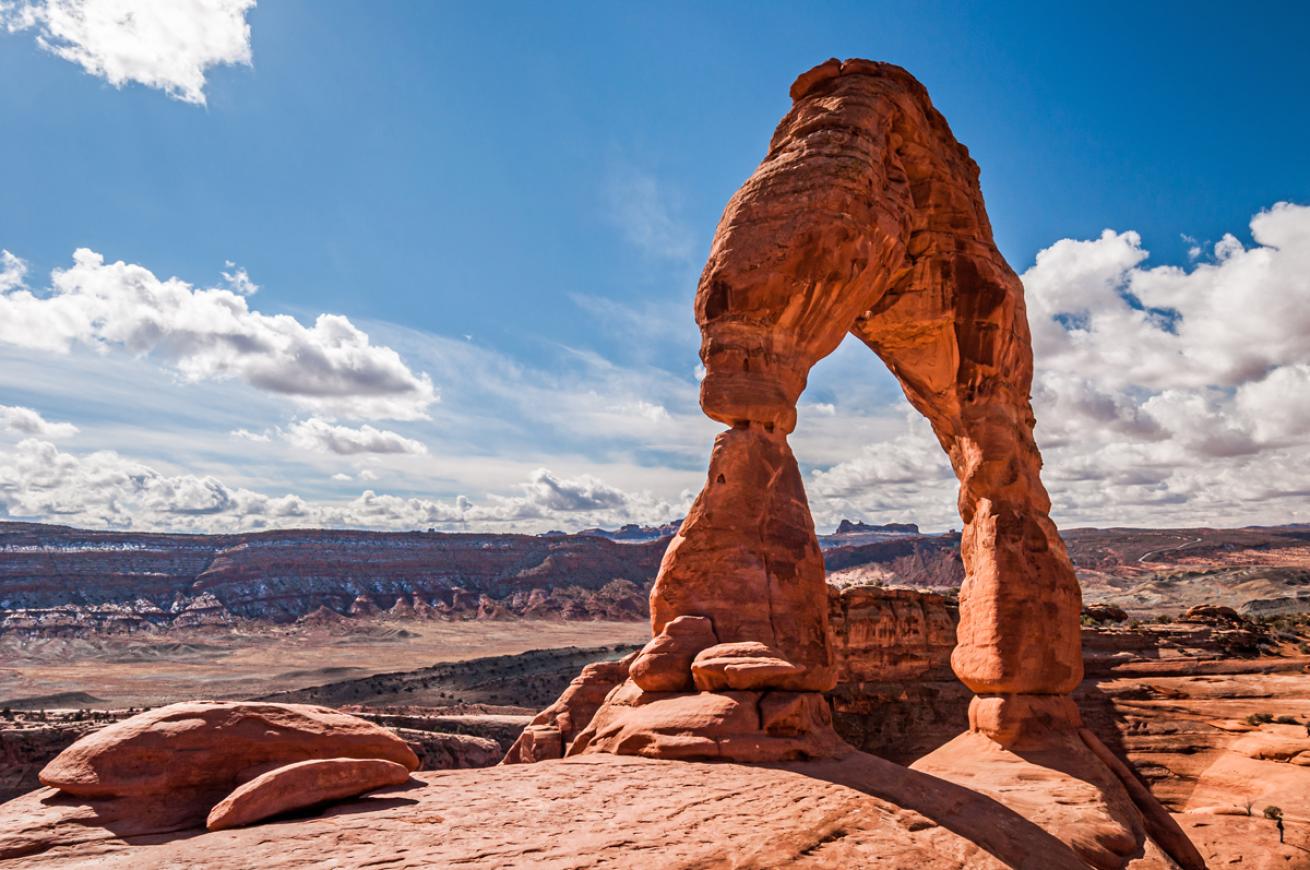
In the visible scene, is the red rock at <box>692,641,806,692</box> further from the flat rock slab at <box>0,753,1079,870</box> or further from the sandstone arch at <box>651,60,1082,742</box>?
the flat rock slab at <box>0,753,1079,870</box>

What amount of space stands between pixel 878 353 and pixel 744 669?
10.8 m

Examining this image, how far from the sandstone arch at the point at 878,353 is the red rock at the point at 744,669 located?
0.56 m

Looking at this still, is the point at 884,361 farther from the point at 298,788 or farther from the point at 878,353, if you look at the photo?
the point at 298,788

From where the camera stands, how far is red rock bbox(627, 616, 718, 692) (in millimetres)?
10586

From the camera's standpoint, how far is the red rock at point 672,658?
34.7 ft

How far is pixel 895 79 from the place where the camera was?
16031mm

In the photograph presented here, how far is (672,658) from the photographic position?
1063 centimetres

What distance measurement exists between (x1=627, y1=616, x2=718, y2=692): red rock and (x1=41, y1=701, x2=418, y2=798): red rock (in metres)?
3.34

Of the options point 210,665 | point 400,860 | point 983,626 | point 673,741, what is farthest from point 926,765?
point 210,665

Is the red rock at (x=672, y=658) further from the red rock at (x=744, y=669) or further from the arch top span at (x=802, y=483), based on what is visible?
the red rock at (x=744, y=669)

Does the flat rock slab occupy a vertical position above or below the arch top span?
below

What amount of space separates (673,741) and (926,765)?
23.4ft

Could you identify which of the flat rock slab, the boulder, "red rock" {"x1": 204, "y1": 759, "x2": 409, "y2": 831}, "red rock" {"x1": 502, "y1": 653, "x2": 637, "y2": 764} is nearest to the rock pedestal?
the flat rock slab

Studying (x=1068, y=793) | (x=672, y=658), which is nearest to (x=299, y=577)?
(x=672, y=658)
